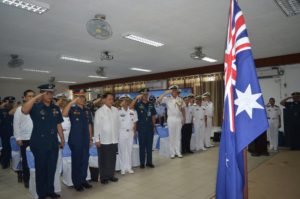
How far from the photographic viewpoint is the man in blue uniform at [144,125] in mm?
5168

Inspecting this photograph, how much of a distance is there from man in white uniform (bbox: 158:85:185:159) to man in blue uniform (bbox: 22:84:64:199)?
10.8 ft

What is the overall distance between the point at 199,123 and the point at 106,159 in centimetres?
390

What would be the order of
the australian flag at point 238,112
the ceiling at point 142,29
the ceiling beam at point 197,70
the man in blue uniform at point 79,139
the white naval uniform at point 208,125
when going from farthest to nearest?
the ceiling beam at point 197,70
the white naval uniform at point 208,125
the ceiling at point 142,29
the man in blue uniform at point 79,139
the australian flag at point 238,112

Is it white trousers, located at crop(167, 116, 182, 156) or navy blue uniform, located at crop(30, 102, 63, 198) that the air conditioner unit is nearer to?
white trousers, located at crop(167, 116, 182, 156)

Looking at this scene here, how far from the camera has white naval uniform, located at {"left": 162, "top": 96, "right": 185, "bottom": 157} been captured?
611 cm

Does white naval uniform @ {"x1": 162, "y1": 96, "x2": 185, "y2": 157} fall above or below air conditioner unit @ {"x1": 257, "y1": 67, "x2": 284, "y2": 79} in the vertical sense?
below

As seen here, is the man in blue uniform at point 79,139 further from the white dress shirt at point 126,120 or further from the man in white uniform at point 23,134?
the man in white uniform at point 23,134

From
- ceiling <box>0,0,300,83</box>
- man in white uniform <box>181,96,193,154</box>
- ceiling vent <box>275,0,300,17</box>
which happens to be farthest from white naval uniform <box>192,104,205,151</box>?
ceiling vent <box>275,0,300,17</box>

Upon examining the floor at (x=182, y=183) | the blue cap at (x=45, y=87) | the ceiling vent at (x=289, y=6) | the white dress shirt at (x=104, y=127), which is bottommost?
the floor at (x=182, y=183)

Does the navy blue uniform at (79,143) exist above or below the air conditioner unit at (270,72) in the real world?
below

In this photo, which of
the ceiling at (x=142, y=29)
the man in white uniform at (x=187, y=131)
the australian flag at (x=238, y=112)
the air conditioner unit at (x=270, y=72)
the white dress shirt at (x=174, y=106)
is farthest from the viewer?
the air conditioner unit at (x=270, y=72)

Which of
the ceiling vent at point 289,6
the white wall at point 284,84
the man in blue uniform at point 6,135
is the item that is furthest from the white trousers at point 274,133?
the man in blue uniform at point 6,135

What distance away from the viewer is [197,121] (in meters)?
7.18

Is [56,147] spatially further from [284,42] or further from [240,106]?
[284,42]
